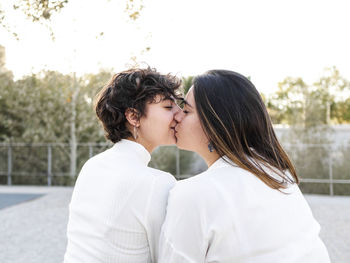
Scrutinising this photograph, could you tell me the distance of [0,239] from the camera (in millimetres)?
7520

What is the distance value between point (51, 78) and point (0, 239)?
9.57 m

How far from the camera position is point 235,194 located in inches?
56.6

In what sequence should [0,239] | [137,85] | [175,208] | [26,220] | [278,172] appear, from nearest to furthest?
[175,208], [278,172], [137,85], [0,239], [26,220]

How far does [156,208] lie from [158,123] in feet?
2.03

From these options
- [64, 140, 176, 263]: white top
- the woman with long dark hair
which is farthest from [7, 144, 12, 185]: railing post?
the woman with long dark hair

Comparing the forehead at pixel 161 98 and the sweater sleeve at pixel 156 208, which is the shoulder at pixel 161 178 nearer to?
the sweater sleeve at pixel 156 208

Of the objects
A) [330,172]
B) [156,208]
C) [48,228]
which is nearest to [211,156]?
[156,208]

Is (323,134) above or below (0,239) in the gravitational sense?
above

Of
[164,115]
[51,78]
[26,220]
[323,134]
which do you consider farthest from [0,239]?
[323,134]

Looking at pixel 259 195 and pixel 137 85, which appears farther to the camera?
pixel 137 85

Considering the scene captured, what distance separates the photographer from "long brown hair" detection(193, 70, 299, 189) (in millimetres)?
1621

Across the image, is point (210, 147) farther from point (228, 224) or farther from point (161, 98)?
point (161, 98)

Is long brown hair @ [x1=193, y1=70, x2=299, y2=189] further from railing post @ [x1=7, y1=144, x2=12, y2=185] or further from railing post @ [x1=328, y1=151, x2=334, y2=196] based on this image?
railing post @ [x1=7, y1=144, x2=12, y2=185]

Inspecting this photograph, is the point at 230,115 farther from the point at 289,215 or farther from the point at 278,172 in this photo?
the point at 289,215
